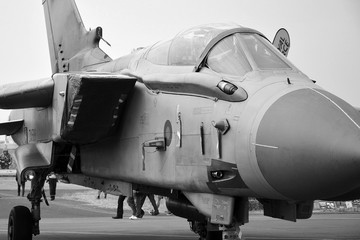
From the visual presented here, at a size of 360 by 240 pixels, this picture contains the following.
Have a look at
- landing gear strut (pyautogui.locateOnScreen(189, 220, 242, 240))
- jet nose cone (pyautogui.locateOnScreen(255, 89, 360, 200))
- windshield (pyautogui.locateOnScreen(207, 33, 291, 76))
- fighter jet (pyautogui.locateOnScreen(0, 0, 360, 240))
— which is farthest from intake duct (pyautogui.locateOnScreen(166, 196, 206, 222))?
jet nose cone (pyautogui.locateOnScreen(255, 89, 360, 200))

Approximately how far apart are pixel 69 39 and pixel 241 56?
6.94 metres

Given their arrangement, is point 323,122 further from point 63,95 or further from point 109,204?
point 109,204

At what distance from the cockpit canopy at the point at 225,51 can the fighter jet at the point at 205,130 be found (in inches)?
0.6

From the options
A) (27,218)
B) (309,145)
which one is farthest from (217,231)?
(309,145)

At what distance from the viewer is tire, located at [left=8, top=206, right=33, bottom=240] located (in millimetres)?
10859

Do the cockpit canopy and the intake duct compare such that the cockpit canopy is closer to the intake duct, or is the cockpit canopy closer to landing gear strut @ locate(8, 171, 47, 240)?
the intake duct

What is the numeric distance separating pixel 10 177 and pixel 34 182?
4189 cm

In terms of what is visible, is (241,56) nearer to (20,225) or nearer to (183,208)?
(183,208)

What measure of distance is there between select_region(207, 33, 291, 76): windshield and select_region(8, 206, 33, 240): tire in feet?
16.1

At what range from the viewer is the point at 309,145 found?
593 centimetres

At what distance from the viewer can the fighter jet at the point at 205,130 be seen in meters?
6.08

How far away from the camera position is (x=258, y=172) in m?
6.41

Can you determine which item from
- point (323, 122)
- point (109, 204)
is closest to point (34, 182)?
point (323, 122)

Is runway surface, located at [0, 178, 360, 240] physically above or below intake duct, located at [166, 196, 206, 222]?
below
